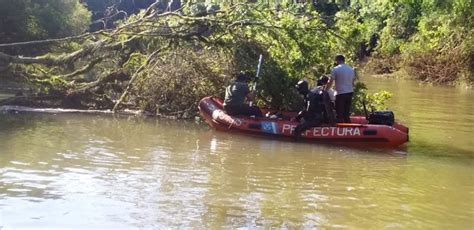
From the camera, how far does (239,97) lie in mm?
13414

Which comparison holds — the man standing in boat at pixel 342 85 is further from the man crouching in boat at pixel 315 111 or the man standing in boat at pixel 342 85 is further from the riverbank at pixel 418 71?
the riverbank at pixel 418 71

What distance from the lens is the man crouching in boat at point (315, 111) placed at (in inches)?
492

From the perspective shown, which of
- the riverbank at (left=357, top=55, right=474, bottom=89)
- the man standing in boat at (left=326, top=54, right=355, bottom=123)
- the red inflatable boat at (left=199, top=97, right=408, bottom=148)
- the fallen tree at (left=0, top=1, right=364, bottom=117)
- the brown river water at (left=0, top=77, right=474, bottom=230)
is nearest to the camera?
the brown river water at (left=0, top=77, right=474, bottom=230)

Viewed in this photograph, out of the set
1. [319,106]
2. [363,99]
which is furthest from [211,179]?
[363,99]

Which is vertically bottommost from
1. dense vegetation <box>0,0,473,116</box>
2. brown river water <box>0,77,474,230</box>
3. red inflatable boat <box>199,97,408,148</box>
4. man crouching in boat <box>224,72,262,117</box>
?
brown river water <box>0,77,474,230</box>

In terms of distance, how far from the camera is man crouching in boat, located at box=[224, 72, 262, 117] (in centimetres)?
1334

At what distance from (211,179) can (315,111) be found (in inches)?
155

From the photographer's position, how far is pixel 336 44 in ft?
48.6

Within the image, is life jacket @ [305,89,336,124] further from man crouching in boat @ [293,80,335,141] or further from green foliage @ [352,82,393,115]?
green foliage @ [352,82,393,115]

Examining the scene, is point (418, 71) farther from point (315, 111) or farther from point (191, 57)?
point (315, 111)

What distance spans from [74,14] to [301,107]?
21.9m

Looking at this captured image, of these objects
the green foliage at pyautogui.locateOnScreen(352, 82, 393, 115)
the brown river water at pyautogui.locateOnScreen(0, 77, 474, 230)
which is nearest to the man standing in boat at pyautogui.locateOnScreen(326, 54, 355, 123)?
the brown river water at pyautogui.locateOnScreen(0, 77, 474, 230)

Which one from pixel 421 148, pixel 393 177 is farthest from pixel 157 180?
pixel 421 148

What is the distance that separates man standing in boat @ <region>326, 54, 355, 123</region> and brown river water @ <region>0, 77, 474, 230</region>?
90cm
